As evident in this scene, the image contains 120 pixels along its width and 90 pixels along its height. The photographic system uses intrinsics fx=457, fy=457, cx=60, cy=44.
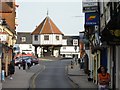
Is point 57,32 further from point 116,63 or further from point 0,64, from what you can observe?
point 116,63

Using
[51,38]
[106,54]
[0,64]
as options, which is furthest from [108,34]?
[51,38]

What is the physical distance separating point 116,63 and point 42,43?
93.2 m

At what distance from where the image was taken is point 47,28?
116688 millimetres

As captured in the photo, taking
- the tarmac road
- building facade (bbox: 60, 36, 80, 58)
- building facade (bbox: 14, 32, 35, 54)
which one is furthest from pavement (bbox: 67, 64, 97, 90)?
building facade (bbox: 14, 32, 35, 54)

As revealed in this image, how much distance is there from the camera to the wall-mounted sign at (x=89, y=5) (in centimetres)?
2594

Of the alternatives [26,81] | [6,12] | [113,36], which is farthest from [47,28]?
[113,36]

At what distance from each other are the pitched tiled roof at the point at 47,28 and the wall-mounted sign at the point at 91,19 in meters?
86.3

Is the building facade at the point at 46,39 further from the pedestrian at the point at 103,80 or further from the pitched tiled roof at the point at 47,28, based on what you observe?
the pedestrian at the point at 103,80

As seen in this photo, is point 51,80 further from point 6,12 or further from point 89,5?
point 89,5

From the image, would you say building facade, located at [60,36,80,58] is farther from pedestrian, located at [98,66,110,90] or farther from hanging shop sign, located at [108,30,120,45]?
hanging shop sign, located at [108,30,120,45]

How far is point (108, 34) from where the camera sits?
1866 centimetres

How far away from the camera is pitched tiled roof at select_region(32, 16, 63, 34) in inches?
4569

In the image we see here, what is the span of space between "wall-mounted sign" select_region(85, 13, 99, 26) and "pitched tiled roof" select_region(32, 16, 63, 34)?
8634 centimetres

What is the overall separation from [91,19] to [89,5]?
259cm
